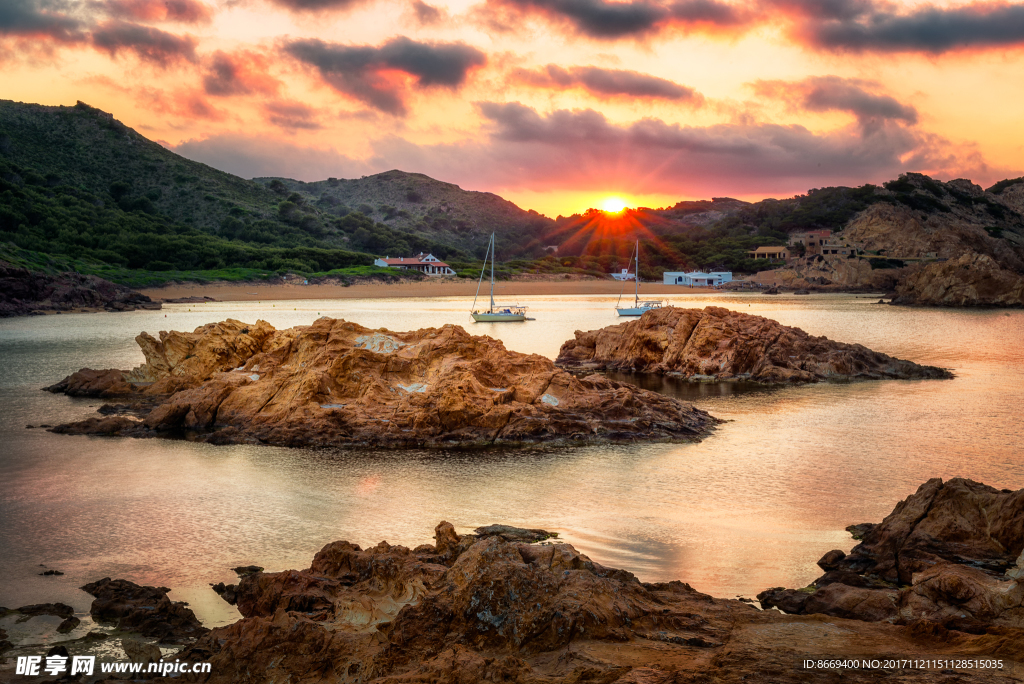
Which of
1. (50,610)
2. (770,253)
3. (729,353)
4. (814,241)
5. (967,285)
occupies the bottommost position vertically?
(50,610)

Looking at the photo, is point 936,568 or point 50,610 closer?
point 936,568

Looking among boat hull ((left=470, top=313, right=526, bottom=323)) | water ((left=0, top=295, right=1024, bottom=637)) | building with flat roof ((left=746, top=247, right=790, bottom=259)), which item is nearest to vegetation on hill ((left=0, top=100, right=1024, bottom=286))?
building with flat roof ((left=746, top=247, right=790, bottom=259))

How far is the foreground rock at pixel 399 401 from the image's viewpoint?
15.8 meters

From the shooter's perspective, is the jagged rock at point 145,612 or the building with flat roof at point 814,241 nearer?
the jagged rock at point 145,612

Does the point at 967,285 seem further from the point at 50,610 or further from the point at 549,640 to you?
the point at 50,610

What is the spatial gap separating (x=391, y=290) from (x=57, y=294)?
3577 centimetres

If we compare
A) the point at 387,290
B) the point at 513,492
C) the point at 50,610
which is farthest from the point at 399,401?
the point at 387,290

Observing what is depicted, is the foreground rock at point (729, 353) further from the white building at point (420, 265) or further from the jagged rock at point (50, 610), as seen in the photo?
the white building at point (420, 265)

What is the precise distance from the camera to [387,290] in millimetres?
87750

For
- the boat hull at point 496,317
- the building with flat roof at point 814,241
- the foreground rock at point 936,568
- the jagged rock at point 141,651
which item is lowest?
the jagged rock at point 141,651

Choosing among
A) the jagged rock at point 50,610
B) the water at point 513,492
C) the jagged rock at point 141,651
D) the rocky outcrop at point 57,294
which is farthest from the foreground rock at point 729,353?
the rocky outcrop at point 57,294

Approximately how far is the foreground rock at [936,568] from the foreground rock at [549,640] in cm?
81

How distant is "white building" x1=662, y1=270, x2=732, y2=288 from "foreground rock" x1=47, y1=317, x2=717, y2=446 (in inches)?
3628

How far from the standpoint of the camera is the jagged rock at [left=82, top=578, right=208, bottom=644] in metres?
6.94
